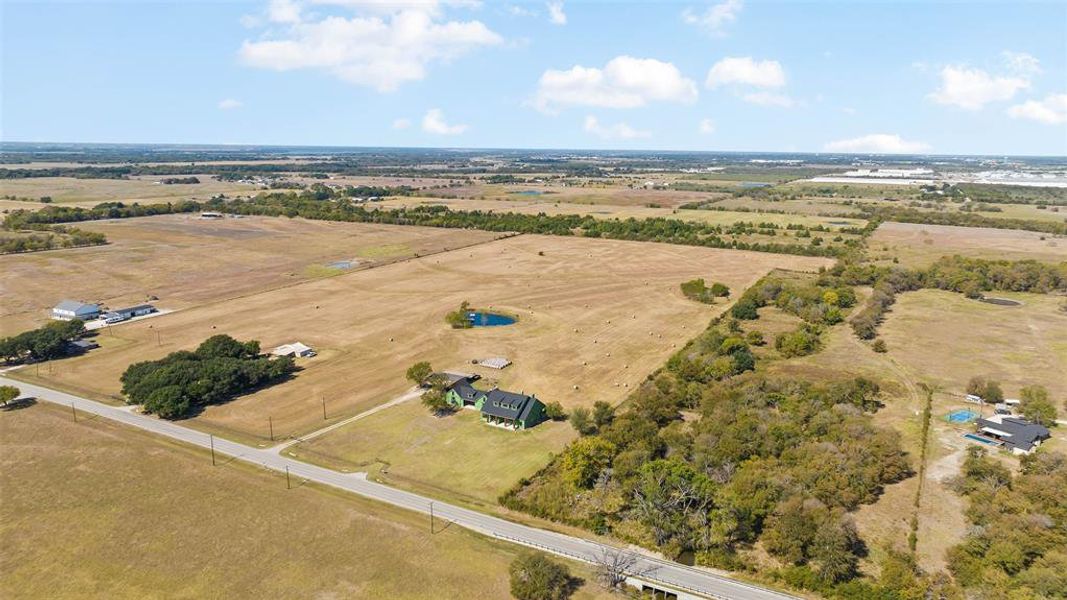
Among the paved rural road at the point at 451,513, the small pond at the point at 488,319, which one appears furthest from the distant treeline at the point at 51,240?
the small pond at the point at 488,319

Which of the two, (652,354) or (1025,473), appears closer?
(1025,473)

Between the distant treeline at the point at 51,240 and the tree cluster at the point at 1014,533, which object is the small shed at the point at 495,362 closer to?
the tree cluster at the point at 1014,533

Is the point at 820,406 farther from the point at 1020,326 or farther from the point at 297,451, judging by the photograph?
the point at 1020,326

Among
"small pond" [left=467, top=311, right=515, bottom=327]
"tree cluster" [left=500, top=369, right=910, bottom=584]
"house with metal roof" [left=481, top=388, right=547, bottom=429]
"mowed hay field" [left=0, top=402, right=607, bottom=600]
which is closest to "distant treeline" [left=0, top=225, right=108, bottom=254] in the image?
"small pond" [left=467, top=311, right=515, bottom=327]

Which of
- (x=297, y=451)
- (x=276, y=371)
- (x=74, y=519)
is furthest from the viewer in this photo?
(x=276, y=371)

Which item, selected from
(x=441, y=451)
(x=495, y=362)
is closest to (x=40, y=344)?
(x=495, y=362)

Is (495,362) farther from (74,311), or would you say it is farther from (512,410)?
(74,311)

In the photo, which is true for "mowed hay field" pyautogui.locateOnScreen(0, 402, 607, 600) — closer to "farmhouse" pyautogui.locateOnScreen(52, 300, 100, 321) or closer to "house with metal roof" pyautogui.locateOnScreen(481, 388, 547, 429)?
"house with metal roof" pyautogui.locateOnScreen(481, 388, 547, 429)

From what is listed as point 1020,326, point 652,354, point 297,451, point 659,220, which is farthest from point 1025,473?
point 659,220
